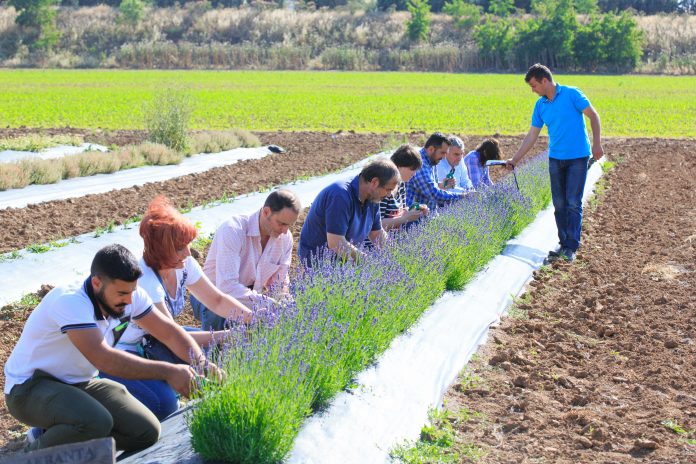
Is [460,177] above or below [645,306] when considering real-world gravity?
above

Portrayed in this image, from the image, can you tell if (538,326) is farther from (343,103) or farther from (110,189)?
(343,103)

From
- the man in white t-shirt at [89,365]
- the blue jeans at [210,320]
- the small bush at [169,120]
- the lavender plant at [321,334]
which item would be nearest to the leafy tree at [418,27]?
the small bush at [169,120]

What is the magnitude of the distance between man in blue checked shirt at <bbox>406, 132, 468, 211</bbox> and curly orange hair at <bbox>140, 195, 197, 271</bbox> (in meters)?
4.34

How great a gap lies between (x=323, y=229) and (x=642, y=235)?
565cm

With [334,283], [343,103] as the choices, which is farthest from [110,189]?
[343,103]

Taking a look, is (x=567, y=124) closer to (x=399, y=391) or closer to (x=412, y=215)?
(x=412, y=215)

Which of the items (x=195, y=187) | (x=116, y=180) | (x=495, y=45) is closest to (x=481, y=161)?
(x=195, y=187)

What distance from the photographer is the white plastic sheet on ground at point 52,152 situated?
56.3 ft

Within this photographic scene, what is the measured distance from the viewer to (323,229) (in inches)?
259

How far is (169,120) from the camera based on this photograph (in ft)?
63.0

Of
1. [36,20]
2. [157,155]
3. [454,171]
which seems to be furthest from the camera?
[36,20]

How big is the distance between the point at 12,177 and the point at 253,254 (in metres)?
8.92

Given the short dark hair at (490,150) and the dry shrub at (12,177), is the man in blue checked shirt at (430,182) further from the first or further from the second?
the dry shrub at (12,177)

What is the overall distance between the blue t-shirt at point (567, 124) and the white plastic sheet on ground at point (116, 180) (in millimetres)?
7107
